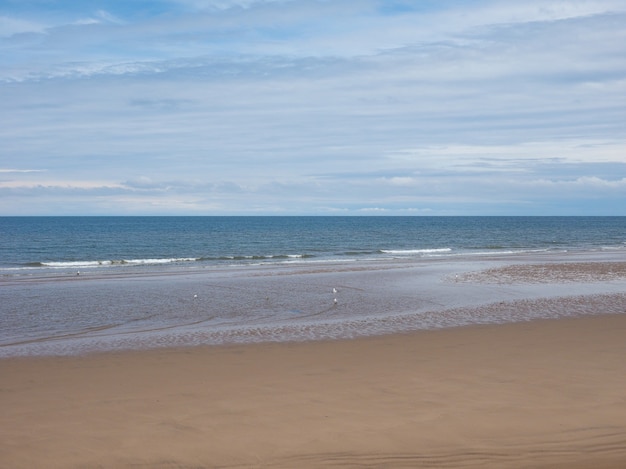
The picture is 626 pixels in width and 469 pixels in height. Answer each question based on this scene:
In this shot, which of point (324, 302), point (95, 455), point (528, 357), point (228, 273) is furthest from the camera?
point (228, 273)

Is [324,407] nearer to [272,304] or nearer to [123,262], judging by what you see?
[272,304]

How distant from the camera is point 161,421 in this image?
721 centimetres

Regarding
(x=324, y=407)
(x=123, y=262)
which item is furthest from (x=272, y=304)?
(x=123, y=262)

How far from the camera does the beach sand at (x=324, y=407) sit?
6281mm

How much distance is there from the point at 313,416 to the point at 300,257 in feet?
132

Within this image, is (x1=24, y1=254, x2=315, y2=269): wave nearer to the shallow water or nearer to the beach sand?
the shallow water

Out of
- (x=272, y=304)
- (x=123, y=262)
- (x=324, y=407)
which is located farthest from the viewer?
(x=123, y=262)

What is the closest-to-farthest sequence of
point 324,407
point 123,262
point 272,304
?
point 324,407 < point 272,304 < point 123,262

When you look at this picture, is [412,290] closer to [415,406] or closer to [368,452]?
[415,406]

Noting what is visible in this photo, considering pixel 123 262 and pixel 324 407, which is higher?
pixel 123 262

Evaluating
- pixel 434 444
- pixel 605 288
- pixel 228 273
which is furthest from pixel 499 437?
pixel 228 273

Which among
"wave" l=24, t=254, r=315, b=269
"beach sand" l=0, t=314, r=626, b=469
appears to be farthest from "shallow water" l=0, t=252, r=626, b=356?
"wave" l=24, t=254, r=315, b=269

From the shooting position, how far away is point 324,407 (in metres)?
7.67

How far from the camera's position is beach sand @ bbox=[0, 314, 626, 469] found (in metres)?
6.28
